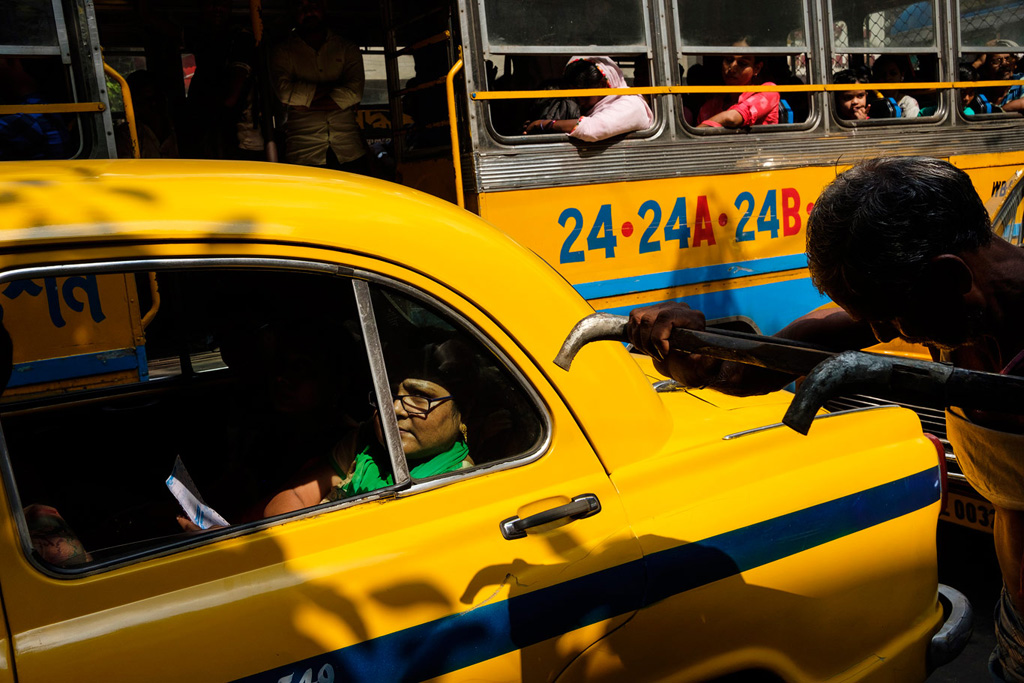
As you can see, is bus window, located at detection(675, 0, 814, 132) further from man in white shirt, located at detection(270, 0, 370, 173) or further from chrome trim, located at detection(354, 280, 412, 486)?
chrome trim, located at detection(354, 280, 412, 486)

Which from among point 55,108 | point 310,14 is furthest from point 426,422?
point 310,14

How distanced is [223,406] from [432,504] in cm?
139

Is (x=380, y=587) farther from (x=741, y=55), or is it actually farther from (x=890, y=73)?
(x=890, y=73)

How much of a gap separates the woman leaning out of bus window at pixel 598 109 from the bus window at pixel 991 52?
287 centimetres

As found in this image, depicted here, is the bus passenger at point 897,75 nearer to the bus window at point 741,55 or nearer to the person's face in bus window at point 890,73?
the person's face in bus window at point 890,73

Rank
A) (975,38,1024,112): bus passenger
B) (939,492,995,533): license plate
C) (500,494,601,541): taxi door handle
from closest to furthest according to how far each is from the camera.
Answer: (500,494,601,541): taxi door handle
(939,492,995,533): license plate
(975,38,1024,112): bus passenger

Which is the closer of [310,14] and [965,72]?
[310,14]

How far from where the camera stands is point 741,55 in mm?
4984

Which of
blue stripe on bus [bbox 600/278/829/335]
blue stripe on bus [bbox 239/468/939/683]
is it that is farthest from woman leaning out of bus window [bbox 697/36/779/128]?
blue stripe on bus [bbox 239/468/939/683]

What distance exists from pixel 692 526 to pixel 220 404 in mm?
1725

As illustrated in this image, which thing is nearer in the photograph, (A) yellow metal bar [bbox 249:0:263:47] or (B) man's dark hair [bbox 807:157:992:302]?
(B) man's dark hair [bbox 807:157:992:302]

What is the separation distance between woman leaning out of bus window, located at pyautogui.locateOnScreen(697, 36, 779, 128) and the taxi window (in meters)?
3.35

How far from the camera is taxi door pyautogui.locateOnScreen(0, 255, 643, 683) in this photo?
55.8 inches

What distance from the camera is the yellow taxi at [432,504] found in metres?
1.48
